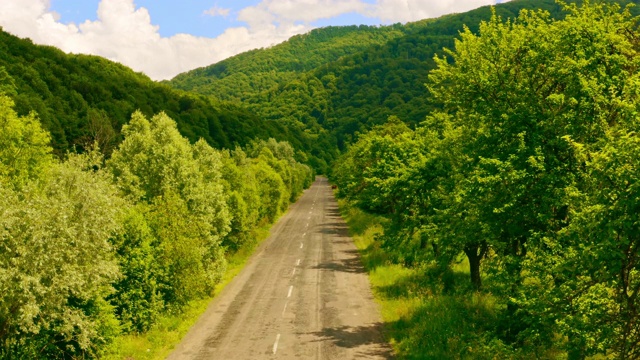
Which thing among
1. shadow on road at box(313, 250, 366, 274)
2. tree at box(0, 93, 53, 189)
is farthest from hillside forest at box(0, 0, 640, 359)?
shadow on road at box(313, 250, 366, 274)

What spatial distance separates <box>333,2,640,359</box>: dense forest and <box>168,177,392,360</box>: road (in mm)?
3392

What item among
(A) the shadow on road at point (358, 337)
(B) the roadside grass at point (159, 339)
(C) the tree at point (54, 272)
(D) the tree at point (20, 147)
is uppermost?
(D) the tree at point (20, 147)

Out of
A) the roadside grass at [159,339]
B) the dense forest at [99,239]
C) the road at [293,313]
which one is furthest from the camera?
the road at [293,313]

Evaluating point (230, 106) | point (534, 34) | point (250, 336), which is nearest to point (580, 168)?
point (534, 34)

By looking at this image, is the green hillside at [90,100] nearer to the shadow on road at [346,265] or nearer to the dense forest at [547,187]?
the shadow on road at [346,265]

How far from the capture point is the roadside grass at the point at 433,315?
16.7 m

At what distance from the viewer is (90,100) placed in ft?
289

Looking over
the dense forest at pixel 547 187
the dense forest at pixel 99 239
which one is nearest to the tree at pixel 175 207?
the dense forest at pixel 99 239

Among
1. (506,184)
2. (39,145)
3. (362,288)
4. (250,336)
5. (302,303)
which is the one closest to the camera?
(506,184)

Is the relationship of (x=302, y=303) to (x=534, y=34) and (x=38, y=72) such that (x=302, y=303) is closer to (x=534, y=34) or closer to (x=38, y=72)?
(x=534, y=34)

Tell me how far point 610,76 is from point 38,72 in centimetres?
8780

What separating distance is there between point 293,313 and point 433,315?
744 cm

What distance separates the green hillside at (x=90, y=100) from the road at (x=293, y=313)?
1566 inches

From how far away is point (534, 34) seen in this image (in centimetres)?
1731
